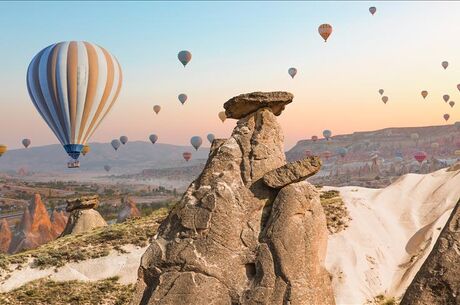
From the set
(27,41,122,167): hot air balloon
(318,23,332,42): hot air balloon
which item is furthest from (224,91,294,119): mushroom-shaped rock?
(318,23,332,42): hot air balloon

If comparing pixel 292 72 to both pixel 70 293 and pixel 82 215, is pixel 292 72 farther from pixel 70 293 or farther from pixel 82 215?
pixel 70 293

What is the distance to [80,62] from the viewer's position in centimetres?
4844

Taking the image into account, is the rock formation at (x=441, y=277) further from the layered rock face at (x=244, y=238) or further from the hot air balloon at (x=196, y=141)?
the hot air balloon at (x=196, y=141)

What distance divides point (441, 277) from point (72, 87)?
45.1 m

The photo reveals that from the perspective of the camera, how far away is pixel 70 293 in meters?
20.2

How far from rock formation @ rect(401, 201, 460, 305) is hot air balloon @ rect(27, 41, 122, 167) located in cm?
4449

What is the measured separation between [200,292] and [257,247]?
51.8 inches

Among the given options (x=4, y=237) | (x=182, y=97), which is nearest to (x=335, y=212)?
(x=4, y=237)

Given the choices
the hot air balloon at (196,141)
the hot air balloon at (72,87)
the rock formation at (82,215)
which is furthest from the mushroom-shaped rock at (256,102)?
the hot air balloon at (196,141)

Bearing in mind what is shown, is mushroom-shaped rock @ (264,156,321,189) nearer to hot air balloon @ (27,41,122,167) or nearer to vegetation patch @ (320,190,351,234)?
→ vegetation patch @ (320,190,351,234)

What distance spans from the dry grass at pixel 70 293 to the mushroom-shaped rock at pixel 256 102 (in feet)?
35.1

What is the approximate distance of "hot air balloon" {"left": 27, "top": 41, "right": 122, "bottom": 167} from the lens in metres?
47.4

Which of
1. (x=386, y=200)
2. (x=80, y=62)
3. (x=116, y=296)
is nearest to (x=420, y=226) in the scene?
(x=386, y=200)

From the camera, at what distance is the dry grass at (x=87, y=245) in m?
23.1
